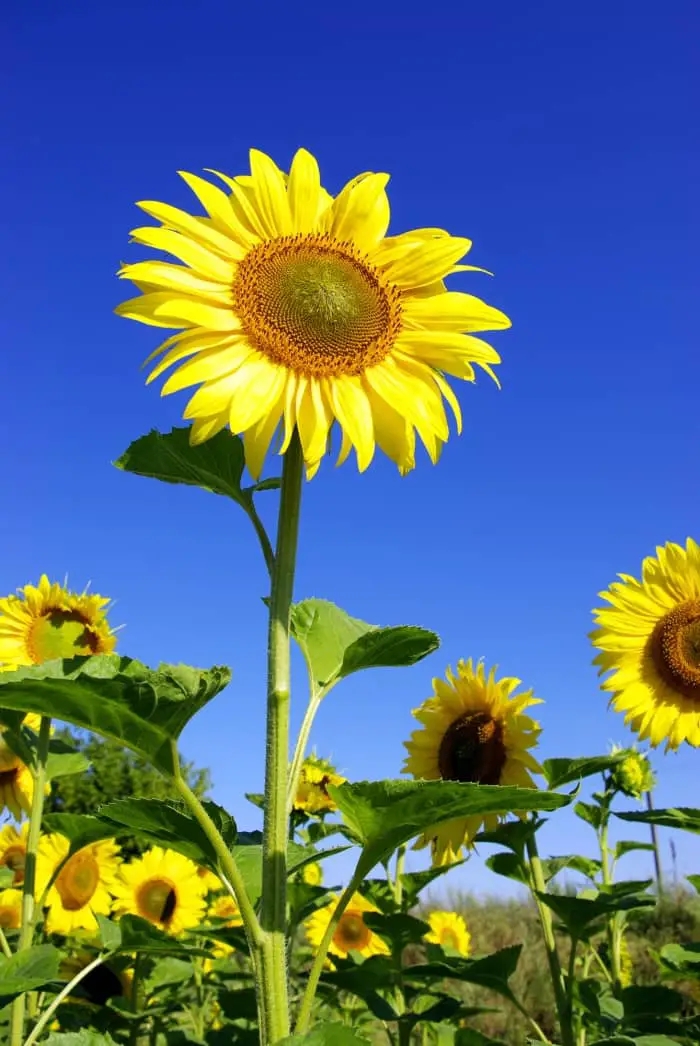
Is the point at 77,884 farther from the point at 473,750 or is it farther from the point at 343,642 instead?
the point at 343,642

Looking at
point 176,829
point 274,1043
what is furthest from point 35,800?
point 274,1043

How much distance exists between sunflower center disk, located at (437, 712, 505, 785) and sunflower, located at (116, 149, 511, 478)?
6.61 ft

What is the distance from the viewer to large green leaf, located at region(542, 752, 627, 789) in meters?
3.15

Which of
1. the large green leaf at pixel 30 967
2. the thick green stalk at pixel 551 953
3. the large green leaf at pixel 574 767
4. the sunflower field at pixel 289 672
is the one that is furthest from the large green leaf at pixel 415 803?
the thick green stalk at pixel 551 953

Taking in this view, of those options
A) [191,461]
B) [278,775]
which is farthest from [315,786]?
[278,775]

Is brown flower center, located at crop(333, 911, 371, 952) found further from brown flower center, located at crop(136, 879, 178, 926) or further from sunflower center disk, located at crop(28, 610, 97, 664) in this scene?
sunflower center disk, located at crop(28, 610, 97, 664)

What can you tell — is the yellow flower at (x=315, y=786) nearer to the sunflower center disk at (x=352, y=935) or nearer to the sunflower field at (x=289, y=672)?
the sunflower center disk at (x=352, y=935)

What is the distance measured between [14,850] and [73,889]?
0.47 m

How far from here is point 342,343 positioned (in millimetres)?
2363

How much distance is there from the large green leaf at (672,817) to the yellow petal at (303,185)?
7.27 feet

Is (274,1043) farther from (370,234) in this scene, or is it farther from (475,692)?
(475,692)

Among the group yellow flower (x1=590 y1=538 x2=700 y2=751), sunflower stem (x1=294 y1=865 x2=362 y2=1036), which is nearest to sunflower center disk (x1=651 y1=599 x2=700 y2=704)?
yellow flower (x1=590 y1=538 x2=700 y2=751)

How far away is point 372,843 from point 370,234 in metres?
1.46

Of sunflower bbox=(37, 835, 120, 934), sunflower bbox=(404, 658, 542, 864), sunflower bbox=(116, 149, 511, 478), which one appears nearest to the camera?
sunflower bbox=(116, 149, 511, 478)
